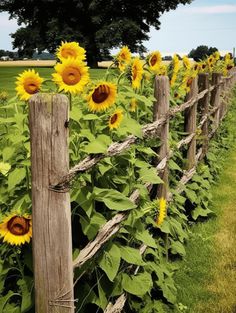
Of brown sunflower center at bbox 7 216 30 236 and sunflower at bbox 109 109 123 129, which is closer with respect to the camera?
brown sunflower center at bbox 7 216 30 236

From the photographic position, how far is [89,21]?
34.3 meters

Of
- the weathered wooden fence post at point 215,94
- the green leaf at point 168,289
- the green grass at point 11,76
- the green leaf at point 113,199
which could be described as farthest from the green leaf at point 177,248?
the green grass at point 11,76

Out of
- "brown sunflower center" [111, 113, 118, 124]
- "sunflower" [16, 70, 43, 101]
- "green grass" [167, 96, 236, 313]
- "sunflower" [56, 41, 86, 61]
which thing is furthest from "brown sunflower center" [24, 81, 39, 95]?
"green grass" [167, 96, 236, 313]

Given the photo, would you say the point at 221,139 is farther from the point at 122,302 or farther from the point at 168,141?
the point at 122,302

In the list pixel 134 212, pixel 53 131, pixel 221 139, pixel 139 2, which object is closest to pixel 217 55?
pixel 221 139

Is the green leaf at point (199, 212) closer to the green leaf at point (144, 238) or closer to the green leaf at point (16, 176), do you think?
the green leaf at point (144, 238)

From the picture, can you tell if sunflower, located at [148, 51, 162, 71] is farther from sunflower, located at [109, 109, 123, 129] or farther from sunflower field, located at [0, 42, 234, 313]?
sunflower, located at [109, 109, 123, 129]

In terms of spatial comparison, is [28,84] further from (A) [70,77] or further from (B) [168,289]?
(B) [168,289]

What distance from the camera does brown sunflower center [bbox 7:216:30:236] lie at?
227cm

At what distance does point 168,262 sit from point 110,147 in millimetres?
1947

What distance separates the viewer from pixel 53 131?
78.7 inches

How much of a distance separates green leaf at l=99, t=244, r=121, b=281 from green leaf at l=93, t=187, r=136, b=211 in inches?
12.4

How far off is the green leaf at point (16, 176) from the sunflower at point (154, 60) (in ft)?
5.79

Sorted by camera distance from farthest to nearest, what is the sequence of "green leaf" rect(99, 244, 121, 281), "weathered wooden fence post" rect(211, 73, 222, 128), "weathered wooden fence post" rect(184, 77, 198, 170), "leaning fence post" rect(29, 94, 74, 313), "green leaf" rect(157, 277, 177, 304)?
"weathered wooden fence post" rect(211, 73, 222, 128)
"weathered wooden fence post" rect(184, 77, 198, 170)
"green leaf" rect(157, 277, 177, 304)
"green leaf" rect(99, 244, 121, 281)
"leaning fence post" rect(29, 94, 74, 313)
